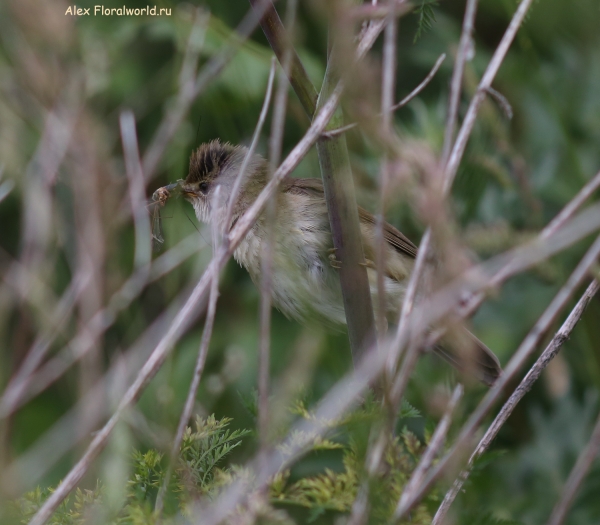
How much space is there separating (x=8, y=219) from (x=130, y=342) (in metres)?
1.72

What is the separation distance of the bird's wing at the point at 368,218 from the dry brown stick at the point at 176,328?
1.23 m

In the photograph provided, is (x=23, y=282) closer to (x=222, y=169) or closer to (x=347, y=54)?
(x=222, y=169)

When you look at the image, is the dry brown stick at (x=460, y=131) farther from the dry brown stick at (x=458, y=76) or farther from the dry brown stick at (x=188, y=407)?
the dry brown stick at (x=188, y=407)

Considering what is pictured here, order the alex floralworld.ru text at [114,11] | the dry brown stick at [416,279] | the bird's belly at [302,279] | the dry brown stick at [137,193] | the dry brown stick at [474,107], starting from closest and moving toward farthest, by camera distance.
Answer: the dry brown stick at [416,279] < the dry brown stick at [474,107] < the dry brown stick at [137,193] < the bird's belly at [302,279] < the alex floralworld.ru text at [114,11]

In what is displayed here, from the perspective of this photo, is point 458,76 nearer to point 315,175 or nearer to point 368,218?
point 315,175

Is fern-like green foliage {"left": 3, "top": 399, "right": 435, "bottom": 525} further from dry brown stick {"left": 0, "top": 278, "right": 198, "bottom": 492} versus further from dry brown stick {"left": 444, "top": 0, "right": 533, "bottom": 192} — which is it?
dry brown stick {"left": 444, "top": 0, "right": 533, "bottom": 192}

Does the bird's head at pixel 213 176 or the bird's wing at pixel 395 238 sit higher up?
the bird's head at pixel 213 176

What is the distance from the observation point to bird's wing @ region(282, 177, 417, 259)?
8.95ft

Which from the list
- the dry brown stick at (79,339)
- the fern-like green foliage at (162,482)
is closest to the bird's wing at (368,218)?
the dry brown stick at (79,339)

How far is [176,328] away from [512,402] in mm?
672

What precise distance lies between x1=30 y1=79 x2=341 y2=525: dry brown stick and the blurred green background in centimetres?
17

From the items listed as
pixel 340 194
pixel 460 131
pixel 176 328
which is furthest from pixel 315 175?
pixel 176 328

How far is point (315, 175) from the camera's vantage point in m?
1.87

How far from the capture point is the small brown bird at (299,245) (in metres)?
2.51
